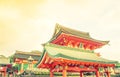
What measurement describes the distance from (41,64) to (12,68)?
21143mm

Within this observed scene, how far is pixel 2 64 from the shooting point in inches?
1371

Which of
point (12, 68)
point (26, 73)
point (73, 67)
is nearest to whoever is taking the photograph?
point (73, 67)

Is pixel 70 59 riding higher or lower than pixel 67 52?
lower

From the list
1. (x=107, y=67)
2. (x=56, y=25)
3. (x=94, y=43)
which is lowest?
(x=107, y=67)

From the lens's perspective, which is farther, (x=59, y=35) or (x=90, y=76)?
(x=90, y=76)

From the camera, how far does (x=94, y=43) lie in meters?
24.5

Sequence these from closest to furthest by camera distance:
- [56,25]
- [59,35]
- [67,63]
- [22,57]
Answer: [67,63], [59,35], [56,25], [22,57]

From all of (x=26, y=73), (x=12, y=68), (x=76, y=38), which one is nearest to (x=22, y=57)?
(x=12, y=68)

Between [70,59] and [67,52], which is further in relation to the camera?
[67,52]

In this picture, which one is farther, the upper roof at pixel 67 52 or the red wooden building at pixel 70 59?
the upper roof at pixel 67 52

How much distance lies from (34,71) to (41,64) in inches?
270

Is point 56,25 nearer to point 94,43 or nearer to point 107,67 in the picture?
point 94,43

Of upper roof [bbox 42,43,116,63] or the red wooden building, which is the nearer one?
the red wooden building

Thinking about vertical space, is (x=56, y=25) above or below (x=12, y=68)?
above
